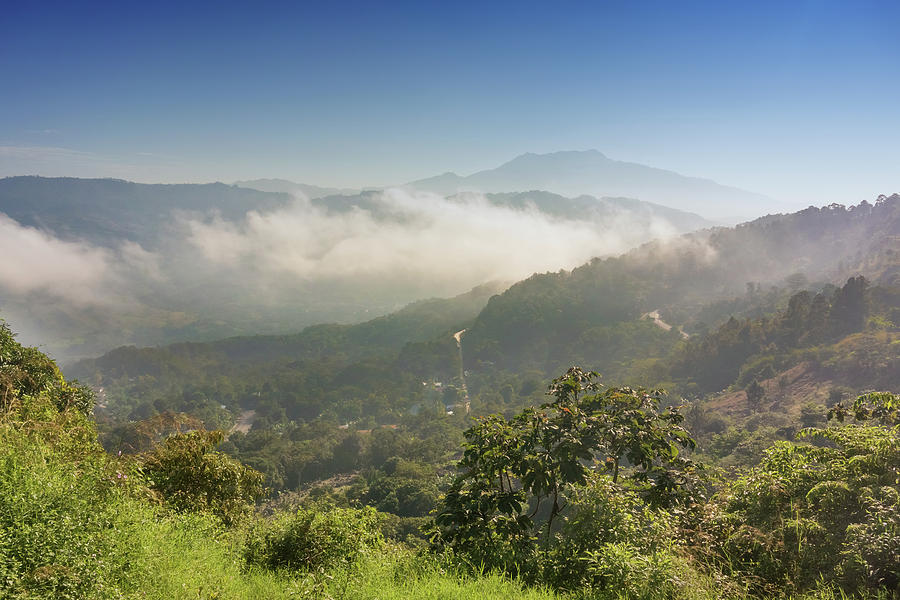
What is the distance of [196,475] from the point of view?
328 inches

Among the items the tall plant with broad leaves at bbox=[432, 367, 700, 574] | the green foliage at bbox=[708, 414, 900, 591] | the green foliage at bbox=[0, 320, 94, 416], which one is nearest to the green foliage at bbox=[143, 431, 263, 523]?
the green foliage at bbox=[0, 320, 94, 416]

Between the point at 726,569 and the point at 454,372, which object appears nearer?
the point at 726,569

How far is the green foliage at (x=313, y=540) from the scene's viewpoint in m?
5.81

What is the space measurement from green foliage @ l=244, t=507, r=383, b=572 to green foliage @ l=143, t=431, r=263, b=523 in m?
2.31

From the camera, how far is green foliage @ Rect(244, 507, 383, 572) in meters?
5.81

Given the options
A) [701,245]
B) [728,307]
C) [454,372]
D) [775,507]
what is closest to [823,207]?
[701,245]

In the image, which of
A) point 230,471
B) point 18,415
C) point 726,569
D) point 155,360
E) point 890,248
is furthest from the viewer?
point 155,360

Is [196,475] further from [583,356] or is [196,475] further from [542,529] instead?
[583,356]

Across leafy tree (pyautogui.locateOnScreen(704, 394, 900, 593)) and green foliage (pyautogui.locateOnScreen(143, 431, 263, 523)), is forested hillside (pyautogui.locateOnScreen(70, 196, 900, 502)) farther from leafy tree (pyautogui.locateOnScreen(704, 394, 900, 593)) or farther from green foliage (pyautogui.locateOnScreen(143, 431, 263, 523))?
leafy tree (pyautogui.locateOnScreen(704, 394, 900, 593))

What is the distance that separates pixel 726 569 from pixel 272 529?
19.4ft

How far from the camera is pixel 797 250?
497 ft

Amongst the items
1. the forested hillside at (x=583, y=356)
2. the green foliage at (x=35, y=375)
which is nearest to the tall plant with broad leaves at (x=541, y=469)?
the forested hillside at (x=583, y=356)

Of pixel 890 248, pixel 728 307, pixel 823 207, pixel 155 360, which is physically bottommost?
pixel 155 360

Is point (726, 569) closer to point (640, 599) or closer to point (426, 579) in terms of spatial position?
point (640, 599)
